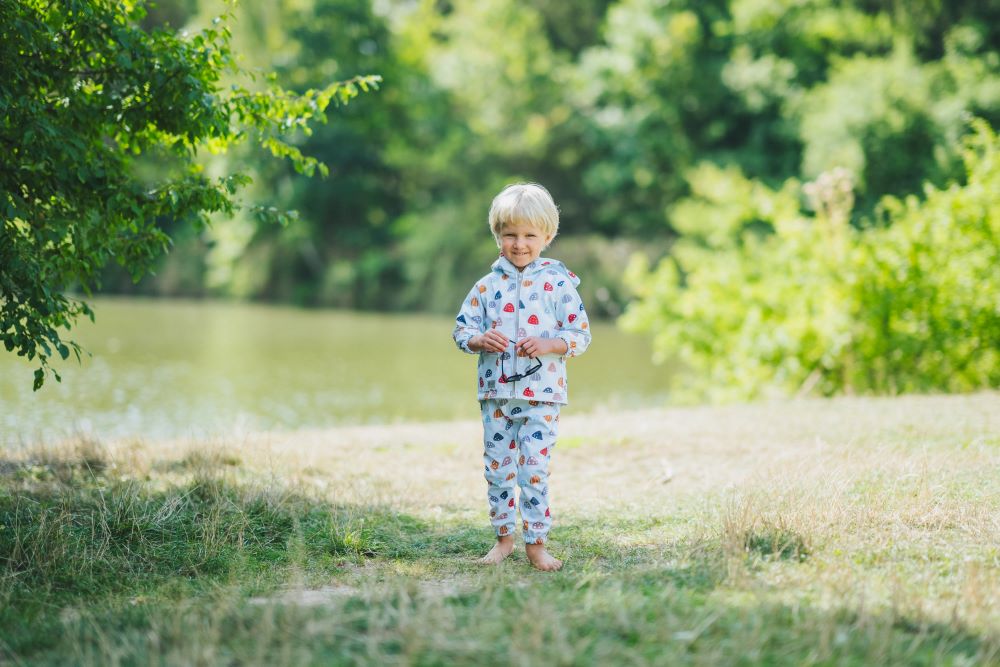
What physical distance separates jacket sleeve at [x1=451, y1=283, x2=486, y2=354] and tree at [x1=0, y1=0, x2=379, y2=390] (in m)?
2.04

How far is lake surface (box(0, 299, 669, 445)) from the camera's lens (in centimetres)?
1188

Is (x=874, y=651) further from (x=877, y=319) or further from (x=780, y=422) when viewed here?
(x=877, y=319)

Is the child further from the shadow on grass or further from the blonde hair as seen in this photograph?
the shadow on grass

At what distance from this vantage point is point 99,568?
445 cm

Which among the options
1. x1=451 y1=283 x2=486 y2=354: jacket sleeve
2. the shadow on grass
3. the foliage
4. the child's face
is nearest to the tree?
the shadow on grass

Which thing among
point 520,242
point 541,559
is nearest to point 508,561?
point 541,559

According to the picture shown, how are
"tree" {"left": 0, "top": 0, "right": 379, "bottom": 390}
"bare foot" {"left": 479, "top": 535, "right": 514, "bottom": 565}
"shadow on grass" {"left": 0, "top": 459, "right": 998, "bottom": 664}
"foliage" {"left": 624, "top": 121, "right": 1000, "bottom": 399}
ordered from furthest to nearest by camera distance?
"foliage" {"left": 624, "top": 121, "right": 1000, "bottom": 399}, "tree" {"left": 0, "top": 0, "right": 379, "bottom": 390}, "bare foot" {"left": 479, "top": 535, "right": 514, "bottom": 565}, "shadow on grass" {"left": 0, "top": 459, "right": 998, "bottom": 664}

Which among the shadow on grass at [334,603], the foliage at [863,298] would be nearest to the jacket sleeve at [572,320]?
the shadow on grass at [334,603]

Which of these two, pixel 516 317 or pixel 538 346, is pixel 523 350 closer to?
pixel 538 346

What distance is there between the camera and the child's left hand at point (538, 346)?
A: 429cm

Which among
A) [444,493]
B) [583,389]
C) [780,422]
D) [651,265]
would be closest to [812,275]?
[780,422]

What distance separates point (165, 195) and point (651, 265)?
27.1 meters

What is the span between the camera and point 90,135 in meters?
5.69

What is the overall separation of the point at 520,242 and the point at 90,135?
303 centimetres
